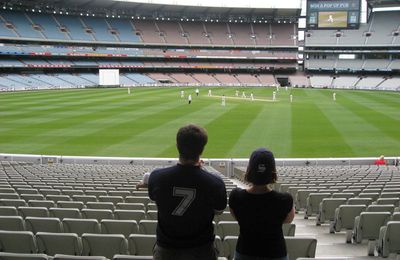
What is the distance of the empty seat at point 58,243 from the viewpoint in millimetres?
4859

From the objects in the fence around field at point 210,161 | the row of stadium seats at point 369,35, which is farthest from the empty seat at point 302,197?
the row of stadium seats at point 369,35

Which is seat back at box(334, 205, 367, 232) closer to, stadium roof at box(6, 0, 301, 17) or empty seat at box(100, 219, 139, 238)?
empty seat at box(100, 219, 139, 238)

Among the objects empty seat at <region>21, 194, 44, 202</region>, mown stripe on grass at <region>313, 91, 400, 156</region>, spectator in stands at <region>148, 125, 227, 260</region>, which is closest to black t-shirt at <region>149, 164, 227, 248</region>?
spectator in stands at <region>148, 125, 227, 260</region>

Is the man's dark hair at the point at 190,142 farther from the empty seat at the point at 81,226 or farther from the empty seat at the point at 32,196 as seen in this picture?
the empty seat at the point at 32,196

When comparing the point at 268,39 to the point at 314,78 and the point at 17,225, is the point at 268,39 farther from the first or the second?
the point at 17,225

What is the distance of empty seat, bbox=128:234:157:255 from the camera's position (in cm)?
480

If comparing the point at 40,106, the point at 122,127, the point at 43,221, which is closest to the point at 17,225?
the point at 43,221

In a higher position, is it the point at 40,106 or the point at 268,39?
the point at 268,39

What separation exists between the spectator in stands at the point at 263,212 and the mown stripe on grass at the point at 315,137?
20.4m

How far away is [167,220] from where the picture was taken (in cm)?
364

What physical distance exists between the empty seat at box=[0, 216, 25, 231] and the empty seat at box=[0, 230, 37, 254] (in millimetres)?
805

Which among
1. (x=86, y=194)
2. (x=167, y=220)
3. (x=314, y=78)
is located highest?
(x=314, y=78)

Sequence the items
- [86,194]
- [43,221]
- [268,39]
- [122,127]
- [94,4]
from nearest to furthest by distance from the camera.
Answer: [43,221] < [86,194] < [122,127] < [94,4] < [268,39]

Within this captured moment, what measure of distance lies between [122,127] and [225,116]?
993 cm
